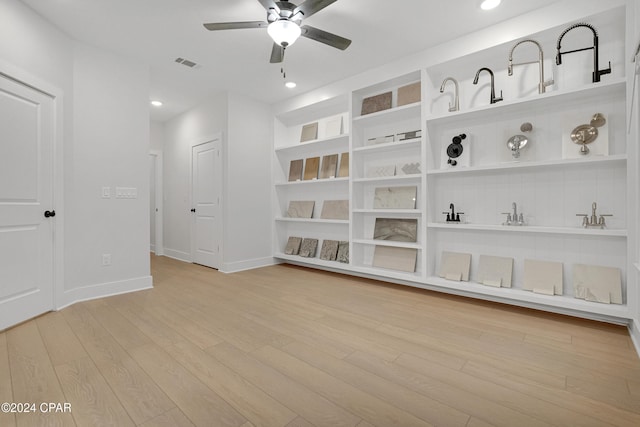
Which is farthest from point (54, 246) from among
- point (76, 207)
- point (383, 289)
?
point (383, 289)

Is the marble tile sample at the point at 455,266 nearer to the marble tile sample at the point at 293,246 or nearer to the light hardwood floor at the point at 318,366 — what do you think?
the light hardwood floor at the point at 318,366

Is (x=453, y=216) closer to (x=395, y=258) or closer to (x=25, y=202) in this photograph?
(x=395, y=258)

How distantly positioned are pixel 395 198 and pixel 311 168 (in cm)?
153

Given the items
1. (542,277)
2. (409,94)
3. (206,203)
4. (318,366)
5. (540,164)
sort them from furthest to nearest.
→ (206,203), (409,94), (542,277), (540,164), (318,366)

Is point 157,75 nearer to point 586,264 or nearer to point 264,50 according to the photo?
point 264,50

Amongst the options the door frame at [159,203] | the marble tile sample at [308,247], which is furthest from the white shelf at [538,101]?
the door frame at [159,203]

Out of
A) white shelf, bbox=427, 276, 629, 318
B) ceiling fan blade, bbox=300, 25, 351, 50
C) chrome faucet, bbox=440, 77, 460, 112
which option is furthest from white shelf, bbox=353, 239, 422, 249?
ceiling fan blade, bbox=300, 25, 351, 50

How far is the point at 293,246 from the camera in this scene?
4926 mm

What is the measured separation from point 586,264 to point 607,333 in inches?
23.5

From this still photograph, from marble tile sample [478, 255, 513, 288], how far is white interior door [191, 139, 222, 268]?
11.6ft

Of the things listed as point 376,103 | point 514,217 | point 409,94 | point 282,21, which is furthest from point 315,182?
point 514,217

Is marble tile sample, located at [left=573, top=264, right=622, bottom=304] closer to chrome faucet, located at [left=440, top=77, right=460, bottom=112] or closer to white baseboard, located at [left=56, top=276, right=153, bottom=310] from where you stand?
chrome faucet, located at [left=440, top=77, right=460, bottom=112]

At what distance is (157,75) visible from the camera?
12.7 feet

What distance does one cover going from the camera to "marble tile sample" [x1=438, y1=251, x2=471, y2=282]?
3148mm
